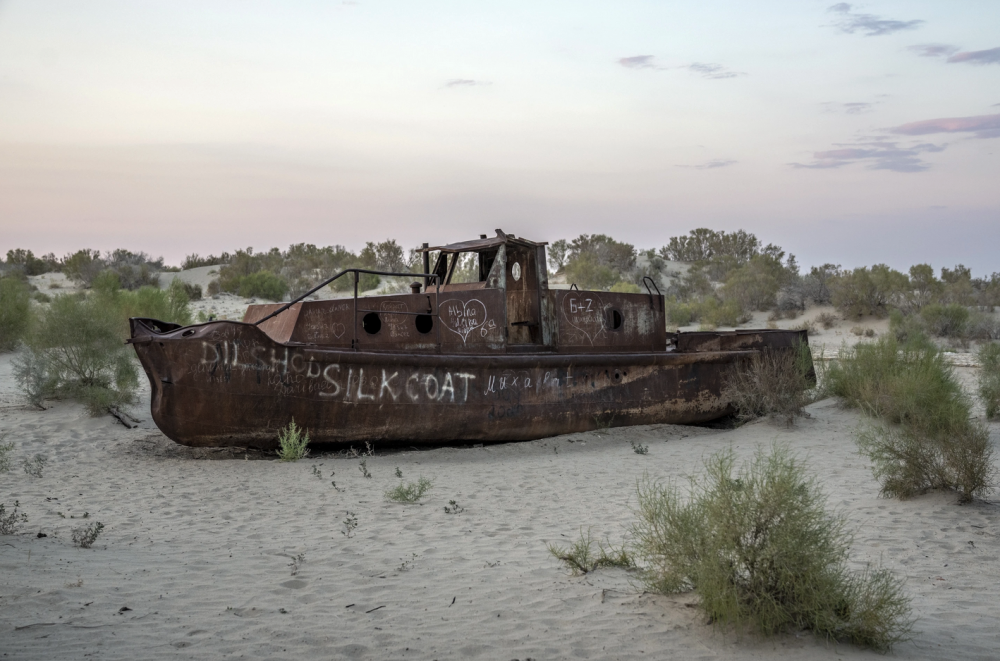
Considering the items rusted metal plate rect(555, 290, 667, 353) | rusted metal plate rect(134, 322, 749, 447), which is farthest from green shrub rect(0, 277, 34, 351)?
rusted metal plate rect(555, 290, 667, 353)

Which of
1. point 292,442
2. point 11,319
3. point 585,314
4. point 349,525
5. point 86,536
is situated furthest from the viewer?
point 11,319

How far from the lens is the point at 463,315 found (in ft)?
30.6

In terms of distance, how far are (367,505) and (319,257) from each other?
3451cm

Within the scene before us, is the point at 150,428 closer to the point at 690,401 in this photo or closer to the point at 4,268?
the point at 690,401

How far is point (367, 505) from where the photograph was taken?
642 cm

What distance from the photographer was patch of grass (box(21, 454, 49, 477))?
7535mm

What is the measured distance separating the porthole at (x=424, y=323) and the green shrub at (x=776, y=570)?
5.51 metres

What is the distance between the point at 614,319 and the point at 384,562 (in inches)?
254

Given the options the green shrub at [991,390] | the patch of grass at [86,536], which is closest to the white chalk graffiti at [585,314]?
the green shrub at [991,390]

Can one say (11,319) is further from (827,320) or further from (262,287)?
(827,320)

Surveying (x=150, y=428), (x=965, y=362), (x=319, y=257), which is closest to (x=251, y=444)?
(x=150, y=428)

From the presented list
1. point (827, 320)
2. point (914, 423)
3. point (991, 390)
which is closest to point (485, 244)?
point (914, 423)

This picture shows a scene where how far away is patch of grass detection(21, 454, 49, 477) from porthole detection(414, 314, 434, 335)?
4.11 m

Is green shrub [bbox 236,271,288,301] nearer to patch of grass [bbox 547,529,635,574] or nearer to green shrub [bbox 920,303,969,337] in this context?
green shrub [bbox 920,303,969,337]
